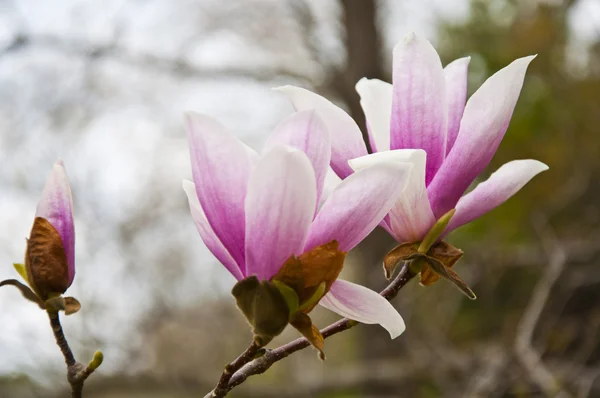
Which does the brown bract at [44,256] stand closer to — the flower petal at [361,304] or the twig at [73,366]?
the twig at [73,366]

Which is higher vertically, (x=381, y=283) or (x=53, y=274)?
(x=53, y=274)

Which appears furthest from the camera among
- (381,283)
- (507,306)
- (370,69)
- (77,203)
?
(507,306)

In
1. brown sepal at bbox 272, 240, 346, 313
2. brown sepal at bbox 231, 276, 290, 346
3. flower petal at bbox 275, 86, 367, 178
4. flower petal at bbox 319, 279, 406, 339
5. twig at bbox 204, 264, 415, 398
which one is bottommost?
twig at bbox 204, 264, 415, 398

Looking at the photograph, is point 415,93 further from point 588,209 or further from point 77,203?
point 588,209

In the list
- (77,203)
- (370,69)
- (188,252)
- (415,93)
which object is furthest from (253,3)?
(415,93)

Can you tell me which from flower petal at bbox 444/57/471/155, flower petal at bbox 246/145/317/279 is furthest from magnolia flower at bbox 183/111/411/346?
flower petal at bbox 444/57/471/155

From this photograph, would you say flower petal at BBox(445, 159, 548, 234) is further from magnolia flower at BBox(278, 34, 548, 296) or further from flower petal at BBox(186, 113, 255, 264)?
flower petal at BBox(186, 113, 255, 264)

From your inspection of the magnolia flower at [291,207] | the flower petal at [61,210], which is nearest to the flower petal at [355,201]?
the magnolia flower at [291,207]

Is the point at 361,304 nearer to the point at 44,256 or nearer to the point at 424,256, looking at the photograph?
the point at 424,256
